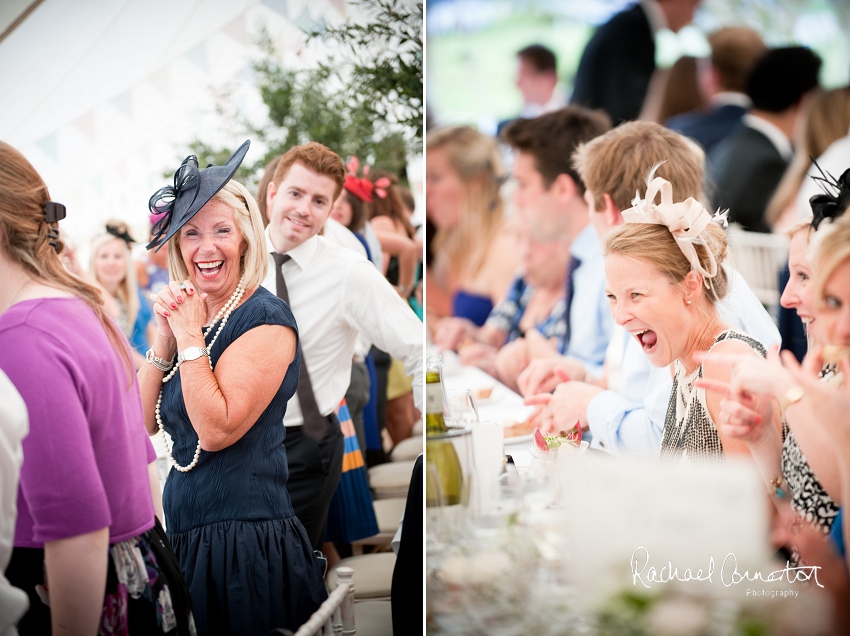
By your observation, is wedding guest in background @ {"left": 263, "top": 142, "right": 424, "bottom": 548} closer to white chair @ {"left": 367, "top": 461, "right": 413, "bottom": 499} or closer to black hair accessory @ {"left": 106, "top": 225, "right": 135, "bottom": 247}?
white chair @ {"left": 367, "top": 461, "right": 413, "bottom": 499}

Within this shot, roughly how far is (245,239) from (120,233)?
1.54 feet

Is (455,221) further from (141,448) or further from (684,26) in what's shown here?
(141,448)

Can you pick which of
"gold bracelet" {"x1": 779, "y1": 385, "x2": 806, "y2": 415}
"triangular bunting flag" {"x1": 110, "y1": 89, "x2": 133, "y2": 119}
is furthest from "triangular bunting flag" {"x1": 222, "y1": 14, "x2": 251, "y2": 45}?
"gold bracelet" {"x1": 779, "y1": 385, "x2": 806, "y2": 415}

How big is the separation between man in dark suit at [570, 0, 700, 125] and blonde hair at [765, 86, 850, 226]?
0.41 meters

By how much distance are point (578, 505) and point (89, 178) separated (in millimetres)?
1596

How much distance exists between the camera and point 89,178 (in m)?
2.10

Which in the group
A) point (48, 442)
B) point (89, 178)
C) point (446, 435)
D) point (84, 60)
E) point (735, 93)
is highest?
point (84, 60)

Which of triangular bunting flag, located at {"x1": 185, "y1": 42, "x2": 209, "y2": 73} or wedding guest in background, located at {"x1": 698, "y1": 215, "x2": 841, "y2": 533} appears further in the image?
triangular bunting flag, located at {"x1": 185, "y1": 42, "x2": 209, "y2": 73}

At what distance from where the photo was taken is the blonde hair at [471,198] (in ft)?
6.81

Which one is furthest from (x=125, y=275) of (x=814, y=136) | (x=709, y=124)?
(x=814, y=136)

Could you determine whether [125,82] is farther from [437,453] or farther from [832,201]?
[832,201]

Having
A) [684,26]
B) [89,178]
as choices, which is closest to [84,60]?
[89,178]

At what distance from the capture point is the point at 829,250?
69.2 inches

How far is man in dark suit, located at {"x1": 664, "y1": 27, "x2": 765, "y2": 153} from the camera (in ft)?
6.51
